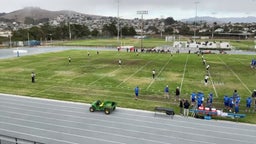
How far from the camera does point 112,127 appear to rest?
17188mm

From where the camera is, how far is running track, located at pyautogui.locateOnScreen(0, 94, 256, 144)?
15578 millimetres

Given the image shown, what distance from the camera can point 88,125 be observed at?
17.5 metres

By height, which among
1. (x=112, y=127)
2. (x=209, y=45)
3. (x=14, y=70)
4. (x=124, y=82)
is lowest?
(x=112, y=127)

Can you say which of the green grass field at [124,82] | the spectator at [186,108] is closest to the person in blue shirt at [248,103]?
the green grass field at [124,82]

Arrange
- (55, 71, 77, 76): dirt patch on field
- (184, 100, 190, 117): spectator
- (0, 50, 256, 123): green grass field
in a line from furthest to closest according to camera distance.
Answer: (55, 71, 77, 76): dirt patch on field, (0, 50, 256, 123): green grass field, (184, 100, 190, 117): spectator

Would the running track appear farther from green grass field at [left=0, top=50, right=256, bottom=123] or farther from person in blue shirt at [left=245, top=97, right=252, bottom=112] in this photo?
person in blue shirt at [left=245, top=97, right=252, bottom=112]

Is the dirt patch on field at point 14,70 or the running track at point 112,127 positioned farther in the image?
the dirt patch on field at point 14,70

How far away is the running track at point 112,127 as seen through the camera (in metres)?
15.6

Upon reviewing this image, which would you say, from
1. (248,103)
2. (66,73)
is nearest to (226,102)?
(248,103)

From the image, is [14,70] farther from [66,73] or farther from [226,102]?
[226,102]

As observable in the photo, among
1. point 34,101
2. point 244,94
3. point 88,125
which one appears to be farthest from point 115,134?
point 244,94

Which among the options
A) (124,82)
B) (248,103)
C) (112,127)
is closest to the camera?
(112,127)

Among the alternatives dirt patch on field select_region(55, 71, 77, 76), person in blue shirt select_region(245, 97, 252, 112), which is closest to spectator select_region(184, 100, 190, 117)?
person in blue shirt select_region(245, 97, 252, 112)

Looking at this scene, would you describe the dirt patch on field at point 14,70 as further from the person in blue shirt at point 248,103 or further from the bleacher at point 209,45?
the bleacher at point 209,45
